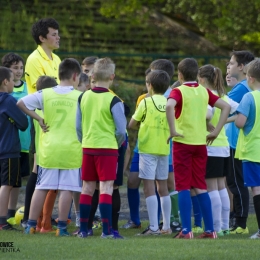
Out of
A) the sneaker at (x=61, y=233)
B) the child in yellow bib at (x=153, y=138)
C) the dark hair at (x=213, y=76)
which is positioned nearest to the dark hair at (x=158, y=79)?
the child in yellow bib at (x=153, y=138)

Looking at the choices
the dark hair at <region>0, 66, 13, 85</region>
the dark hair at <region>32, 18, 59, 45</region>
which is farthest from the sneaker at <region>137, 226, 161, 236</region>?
the dark hair at <region>32, 18, 59, 45</region>

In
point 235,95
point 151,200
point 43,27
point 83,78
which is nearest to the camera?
point 151,200

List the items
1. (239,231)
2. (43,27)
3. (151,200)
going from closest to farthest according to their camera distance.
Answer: (151,200) → (239,231) → (43,27)

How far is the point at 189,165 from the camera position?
27.9 ft

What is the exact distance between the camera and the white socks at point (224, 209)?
9422mm

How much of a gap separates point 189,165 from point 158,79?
1189mm

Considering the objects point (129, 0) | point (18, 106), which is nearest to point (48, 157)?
point (18, 106)

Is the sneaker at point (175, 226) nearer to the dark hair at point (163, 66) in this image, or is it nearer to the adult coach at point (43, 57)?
the dark hair at point (163, 66)

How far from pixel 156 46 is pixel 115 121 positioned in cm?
1828

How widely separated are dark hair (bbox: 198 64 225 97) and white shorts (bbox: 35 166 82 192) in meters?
1.85

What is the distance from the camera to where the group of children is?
8461 mm

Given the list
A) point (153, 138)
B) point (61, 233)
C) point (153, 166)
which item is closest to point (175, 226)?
point (153, 166)

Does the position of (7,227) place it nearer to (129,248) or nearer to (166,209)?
(166,209)

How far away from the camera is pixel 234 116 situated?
9.20 meters
